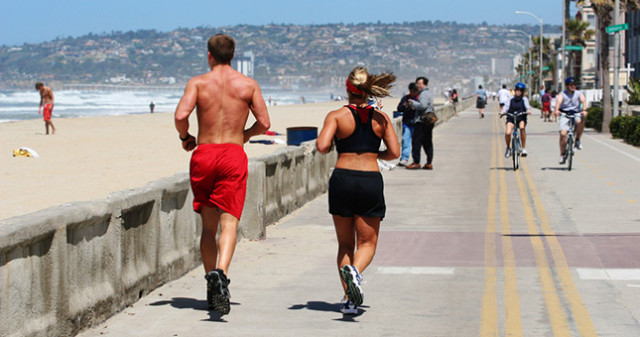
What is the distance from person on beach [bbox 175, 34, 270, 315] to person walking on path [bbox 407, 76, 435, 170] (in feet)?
45.9

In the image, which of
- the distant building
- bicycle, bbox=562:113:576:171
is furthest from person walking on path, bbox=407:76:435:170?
the distant building

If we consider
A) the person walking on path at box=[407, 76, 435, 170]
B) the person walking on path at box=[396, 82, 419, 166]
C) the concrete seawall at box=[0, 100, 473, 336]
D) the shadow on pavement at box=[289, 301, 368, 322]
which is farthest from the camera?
the person walking on path at box=[396, 82, 419, 166]

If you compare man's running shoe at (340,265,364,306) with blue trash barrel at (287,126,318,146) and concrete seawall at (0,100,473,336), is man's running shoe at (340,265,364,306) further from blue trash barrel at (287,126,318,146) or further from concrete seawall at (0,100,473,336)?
blue trash barrel at (287,126,318,146)

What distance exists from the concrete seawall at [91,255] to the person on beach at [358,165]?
1.61 m

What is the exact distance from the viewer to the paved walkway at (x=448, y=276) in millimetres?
7184

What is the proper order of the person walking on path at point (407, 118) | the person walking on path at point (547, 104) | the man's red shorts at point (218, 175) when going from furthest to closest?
the person walking on path at point (547, 104), the person walking on path at point (407, 118), the man's red shorts at point (218, 175)

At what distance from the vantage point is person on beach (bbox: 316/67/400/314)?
734 centimetres

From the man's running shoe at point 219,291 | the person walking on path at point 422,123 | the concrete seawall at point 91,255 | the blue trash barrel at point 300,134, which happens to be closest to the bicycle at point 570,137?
the person walking on path at point 422,123

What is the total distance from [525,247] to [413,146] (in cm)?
1106

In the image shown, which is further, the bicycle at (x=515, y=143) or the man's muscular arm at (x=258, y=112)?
the bicycle at (x=515, y=143)

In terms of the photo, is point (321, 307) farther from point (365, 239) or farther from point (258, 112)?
point (258, 112)

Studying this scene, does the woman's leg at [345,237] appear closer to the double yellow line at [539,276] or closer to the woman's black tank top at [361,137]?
the woman's black tank top at [361,137]

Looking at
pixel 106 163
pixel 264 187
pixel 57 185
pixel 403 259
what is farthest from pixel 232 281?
pixel 106 163

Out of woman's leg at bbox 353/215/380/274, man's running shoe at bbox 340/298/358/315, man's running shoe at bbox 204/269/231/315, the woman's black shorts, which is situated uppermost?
the woman's black shorts
